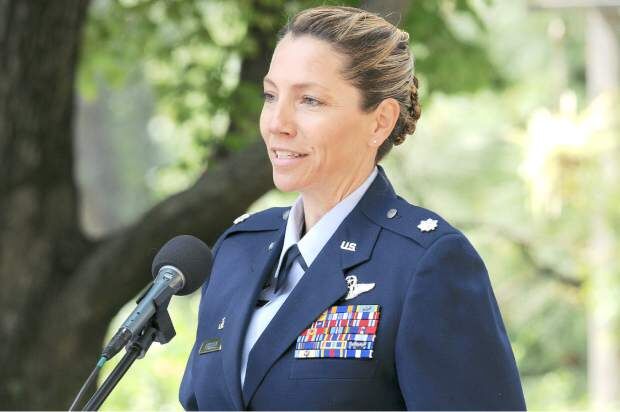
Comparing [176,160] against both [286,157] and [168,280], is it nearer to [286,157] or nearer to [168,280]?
[286,157]

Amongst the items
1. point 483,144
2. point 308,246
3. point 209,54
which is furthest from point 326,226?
point 483,144

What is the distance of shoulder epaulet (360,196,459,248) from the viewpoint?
2.46 m

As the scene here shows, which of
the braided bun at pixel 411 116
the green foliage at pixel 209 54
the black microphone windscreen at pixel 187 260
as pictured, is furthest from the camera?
the green foliage at pixel 209 54

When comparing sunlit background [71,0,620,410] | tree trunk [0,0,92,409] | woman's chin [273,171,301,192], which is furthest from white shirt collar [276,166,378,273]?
sunlit background [71,0,620,410]

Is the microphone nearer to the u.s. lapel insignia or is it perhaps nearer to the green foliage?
the u.s. lapel insignia

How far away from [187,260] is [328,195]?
40 cm

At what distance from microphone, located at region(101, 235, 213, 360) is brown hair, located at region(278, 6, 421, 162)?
49 centimetres

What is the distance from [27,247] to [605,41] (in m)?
10.6

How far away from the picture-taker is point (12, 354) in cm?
626

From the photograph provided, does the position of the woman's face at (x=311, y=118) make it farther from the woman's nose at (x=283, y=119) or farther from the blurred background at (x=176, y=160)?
the blurred background at (x=176, y=160)

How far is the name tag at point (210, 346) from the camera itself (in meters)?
2.62

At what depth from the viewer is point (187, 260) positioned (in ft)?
7.64

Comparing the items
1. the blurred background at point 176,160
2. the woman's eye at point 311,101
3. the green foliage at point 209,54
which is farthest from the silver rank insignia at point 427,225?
the green foliage at point 209,54

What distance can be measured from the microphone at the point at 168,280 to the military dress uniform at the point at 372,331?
247mm
